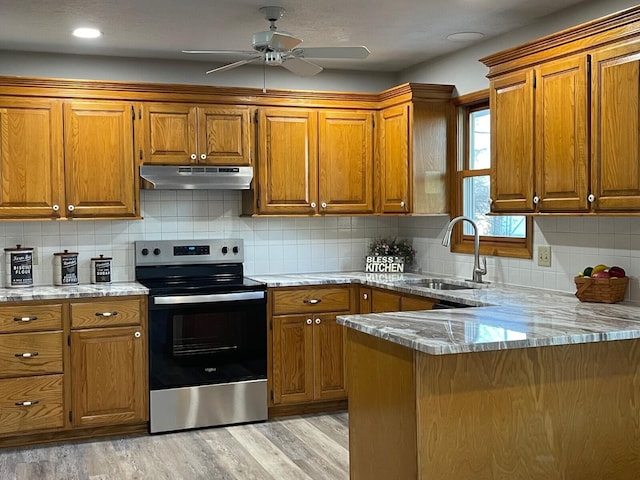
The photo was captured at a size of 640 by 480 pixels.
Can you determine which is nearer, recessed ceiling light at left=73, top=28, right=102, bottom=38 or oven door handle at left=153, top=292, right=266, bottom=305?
recessed ceiling light at left=73, top=28, right=102, bottom=38

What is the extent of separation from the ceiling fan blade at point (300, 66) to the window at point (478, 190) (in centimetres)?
123

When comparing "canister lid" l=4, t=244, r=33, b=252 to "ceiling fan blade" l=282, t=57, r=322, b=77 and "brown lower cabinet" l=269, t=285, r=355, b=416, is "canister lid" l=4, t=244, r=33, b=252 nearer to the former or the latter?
"brown lower cabinet" l=269, t=285, r=355, b=416

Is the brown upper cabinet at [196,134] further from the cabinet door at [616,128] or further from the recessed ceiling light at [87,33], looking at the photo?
the cabinet door at [616,128]

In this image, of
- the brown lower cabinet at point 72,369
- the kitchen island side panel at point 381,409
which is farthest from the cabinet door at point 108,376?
the kitchen island side panel at point 381,409

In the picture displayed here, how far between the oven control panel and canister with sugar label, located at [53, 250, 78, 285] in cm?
45

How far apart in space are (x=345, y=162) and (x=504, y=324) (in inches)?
103

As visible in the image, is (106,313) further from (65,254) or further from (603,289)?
(603,289)

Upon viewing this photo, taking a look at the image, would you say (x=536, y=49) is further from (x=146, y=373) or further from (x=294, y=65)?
(x=146, y=373)

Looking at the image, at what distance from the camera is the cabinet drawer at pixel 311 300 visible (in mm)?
5027

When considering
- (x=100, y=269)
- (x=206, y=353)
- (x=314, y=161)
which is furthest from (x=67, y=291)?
(x=314, y=161)

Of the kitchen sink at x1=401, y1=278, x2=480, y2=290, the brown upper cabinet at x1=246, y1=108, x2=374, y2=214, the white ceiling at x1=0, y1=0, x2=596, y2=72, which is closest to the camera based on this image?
the white ceiling at x1=0, y1=0, x2=596, y2=72

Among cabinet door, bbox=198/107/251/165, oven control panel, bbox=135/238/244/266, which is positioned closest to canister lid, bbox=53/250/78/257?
oven control panel, bbox=135/238/244/266

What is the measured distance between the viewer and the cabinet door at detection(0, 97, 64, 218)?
4.66 m

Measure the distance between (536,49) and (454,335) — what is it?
1833 millimetres
